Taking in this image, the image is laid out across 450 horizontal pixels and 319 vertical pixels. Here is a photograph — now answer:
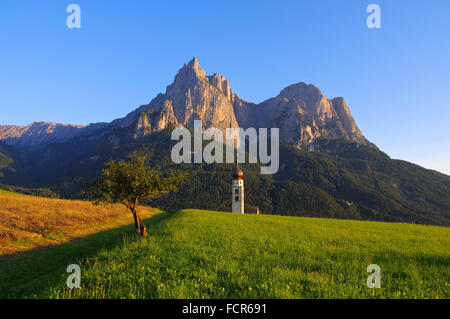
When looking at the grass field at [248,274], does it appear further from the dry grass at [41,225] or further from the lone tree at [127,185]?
the dry grass at [41,225]

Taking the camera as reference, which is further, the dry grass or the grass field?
the dry grass

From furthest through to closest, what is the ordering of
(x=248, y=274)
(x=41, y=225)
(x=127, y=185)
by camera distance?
(x=41, y=225), (x=127, y=185), (x=248, y=274)

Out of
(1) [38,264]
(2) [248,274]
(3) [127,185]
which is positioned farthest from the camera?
(3) [127,185]

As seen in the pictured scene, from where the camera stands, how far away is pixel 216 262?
1118 centimetres

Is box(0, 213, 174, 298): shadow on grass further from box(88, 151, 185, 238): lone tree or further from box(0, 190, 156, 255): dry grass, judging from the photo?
box(88, 151, 185, 238): lone tree

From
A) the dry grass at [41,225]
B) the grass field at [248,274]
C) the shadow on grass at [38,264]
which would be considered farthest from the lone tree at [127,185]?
the dry grass at [41,225]

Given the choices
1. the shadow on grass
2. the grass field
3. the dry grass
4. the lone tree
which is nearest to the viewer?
the grass field

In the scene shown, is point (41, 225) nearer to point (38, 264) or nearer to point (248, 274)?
point (38, 264)

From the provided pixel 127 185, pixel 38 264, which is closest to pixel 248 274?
pixel 127 185

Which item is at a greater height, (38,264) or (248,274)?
(248,274)

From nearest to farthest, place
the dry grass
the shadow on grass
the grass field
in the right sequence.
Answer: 1. the grass field
2. the shadow on grass
3. the dry grass

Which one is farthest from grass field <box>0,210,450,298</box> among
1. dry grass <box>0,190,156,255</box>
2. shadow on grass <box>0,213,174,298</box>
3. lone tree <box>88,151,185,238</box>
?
dry grass <box>0,190,156,255</box>
